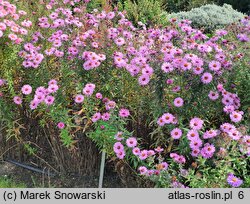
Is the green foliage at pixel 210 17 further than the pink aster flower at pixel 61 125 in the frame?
Yes

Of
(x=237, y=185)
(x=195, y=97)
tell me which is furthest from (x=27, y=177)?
(x=237, y=185)

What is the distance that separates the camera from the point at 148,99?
3424mm

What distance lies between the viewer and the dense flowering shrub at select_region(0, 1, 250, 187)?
303cm

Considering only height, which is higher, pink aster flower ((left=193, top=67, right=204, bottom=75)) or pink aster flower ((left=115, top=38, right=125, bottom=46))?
pink aster flower ((left=115, top=38, right=125, bottom=46))

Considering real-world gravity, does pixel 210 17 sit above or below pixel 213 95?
above

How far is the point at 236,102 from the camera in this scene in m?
3.26

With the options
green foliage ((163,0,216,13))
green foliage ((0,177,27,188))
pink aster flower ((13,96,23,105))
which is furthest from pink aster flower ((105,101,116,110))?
green foliage ((163,0,216,13))

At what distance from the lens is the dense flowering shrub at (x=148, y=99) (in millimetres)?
3025

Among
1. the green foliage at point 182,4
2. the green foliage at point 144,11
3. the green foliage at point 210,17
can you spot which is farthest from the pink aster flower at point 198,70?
the green foliage at point 182,4

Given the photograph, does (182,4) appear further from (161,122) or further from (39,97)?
(161,122)

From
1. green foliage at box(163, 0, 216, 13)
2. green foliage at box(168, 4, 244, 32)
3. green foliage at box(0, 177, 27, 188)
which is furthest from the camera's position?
green foliage at box(163, 0, 216, 13)

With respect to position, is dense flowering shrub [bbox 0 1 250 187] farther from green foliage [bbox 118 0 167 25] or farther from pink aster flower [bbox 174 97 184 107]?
green foliage [bbox 118 0 167 25]

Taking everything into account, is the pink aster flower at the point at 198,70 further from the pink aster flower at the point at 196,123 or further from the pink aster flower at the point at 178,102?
the pink aster flower at the point at 196,123

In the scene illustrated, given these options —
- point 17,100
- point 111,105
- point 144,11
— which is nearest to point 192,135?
point 111,105
